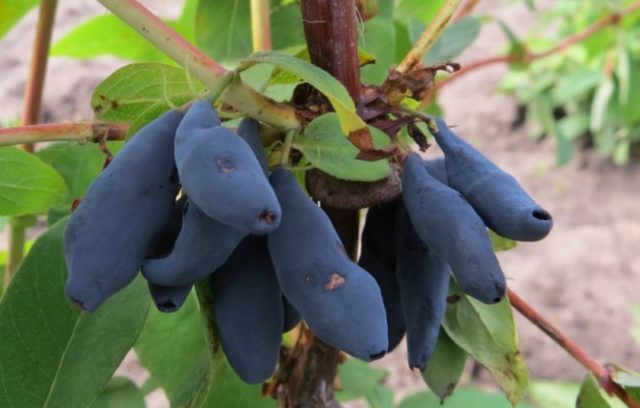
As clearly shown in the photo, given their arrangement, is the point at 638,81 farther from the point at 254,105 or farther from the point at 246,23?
the point at 254,105

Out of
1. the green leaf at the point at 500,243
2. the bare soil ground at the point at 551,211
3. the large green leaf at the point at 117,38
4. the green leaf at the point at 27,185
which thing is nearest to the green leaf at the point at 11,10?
the large green leaf at the point at 117,38

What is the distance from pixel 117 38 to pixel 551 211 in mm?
2381

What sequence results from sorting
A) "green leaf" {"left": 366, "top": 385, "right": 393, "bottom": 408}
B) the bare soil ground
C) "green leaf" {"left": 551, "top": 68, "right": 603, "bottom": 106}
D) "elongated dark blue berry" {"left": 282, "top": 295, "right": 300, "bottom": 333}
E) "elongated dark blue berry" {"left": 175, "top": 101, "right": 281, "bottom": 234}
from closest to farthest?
"elongated dark blue berry" {"left": 175, "top": 101, "right": 281, "bottom": 234}, "elongated dark blue berry" {"left": 282, "top": 295, "right": 300, "bottom": 333}, "green leaf" {"left": 366, "top": 385, "right": 393, "bottom": 408}, the bare soil ground, "green leaf" {"left": 551, "top": 68, "right": 603, "bottom": 106}

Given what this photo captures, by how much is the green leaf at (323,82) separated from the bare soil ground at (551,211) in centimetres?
180

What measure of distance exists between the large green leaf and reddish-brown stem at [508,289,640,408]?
0.57m

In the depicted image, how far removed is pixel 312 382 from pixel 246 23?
332 mm

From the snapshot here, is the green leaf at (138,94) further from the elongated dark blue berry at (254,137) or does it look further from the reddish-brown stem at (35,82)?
the reddish-brown stem at (35,82)

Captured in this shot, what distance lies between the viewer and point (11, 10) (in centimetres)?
91

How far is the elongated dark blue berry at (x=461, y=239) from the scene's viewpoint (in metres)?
0.39

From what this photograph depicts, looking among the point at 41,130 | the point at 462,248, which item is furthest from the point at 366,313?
the point at 41,130

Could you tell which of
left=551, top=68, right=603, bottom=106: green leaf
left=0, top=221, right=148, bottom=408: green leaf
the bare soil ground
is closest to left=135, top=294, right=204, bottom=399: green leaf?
left=0, top=221, right=148, bottom=408: green leaf

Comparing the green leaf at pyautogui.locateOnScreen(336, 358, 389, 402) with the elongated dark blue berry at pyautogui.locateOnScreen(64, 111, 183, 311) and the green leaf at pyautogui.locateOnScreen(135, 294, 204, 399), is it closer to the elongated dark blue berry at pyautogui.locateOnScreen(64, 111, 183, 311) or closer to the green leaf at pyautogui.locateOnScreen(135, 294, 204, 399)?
the green leaf at pyautogui.locateOnScreen(135, 294, 204, 399)

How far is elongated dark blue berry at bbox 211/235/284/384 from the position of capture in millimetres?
417

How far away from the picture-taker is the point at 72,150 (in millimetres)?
758
